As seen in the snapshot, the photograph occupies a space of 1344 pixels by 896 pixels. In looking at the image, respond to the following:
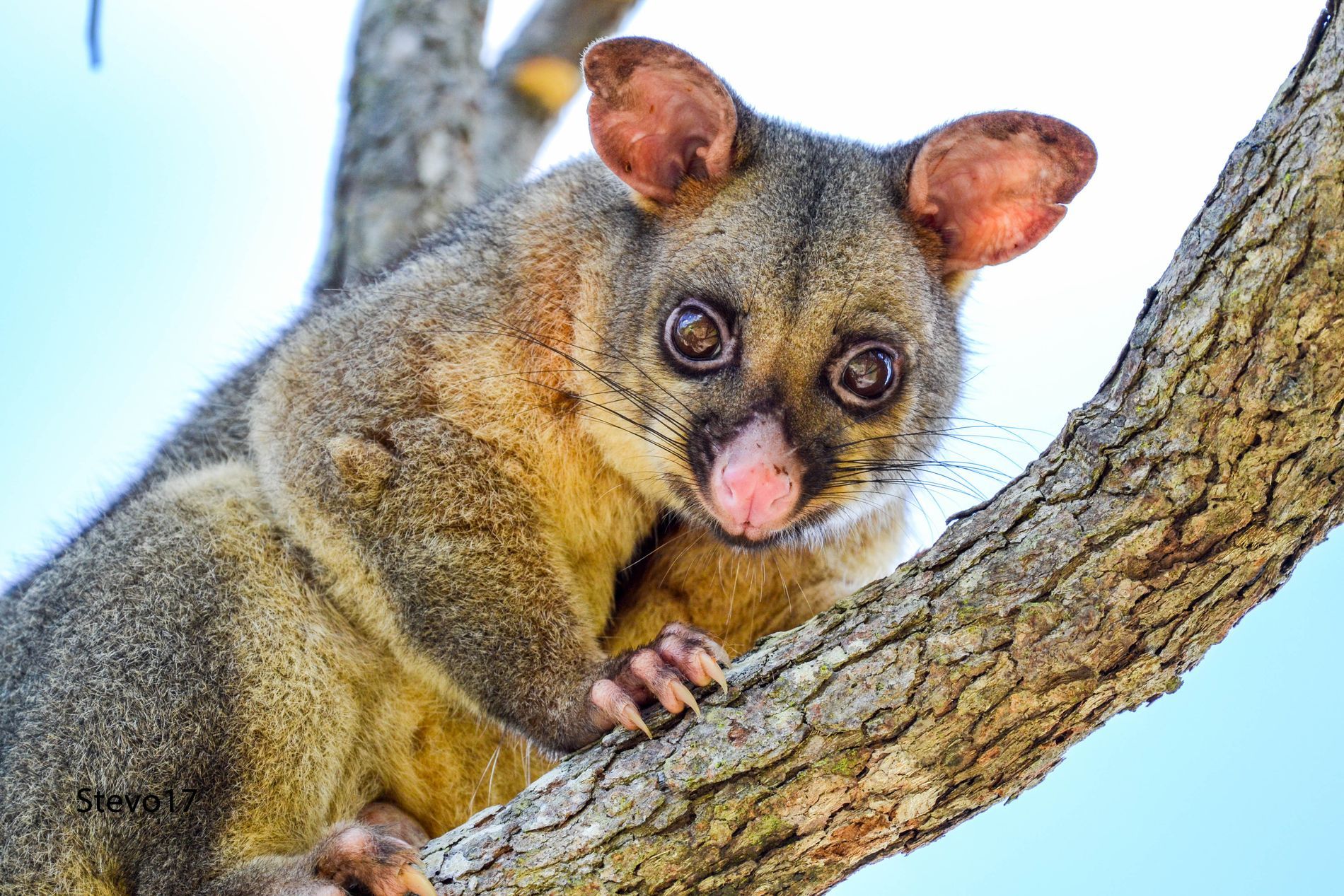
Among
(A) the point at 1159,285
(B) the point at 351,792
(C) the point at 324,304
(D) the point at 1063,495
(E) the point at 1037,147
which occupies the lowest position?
(B) the point at 351,792

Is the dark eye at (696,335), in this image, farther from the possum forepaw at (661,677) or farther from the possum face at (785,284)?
the possum forepaw at (661,677)

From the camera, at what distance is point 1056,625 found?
2.76 metres

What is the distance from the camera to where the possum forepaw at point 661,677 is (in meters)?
3.06

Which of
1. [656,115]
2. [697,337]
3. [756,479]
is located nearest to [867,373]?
[697,337]

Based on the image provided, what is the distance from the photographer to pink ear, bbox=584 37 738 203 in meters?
3.73

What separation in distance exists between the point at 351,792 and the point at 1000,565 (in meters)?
2.37

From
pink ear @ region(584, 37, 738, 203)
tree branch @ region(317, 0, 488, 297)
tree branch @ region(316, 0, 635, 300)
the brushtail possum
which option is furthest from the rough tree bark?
tree branch @ region(317, 0, 488, 297)

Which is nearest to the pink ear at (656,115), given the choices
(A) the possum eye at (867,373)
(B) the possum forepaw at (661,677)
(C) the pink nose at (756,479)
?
(A) the possum eye at (867,373)

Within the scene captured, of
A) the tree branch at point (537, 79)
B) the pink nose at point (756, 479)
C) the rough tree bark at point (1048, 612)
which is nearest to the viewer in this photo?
the rough tree bark at point (1048, 612)

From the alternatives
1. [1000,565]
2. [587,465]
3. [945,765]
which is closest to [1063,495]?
[1000,565]

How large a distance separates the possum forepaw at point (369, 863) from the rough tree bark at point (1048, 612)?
8 cm

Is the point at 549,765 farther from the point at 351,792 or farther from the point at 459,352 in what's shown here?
the point at 459,352
